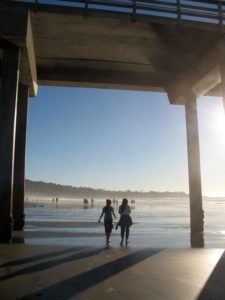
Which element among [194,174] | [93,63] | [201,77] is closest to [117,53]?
[93,63]

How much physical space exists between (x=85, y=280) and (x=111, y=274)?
63 cm

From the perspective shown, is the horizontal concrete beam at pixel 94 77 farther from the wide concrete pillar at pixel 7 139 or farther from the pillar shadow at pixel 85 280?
the pillar shadow at pixel 85 280

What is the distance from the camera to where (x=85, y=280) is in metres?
4.96

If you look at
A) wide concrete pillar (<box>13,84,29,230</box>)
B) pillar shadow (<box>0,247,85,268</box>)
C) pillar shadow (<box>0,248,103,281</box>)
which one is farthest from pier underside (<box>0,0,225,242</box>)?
pillar shadow (<box>0,248,103,281</box>)

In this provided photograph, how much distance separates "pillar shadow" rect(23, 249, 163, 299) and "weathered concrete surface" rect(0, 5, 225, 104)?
28.8 ft

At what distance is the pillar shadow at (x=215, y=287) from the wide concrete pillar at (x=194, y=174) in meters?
8.31

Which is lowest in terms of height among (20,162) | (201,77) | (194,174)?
(194,174)

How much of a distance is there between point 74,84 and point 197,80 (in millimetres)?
6742

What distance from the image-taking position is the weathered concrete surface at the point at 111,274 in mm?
4266

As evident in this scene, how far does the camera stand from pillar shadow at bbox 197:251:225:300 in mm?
4133

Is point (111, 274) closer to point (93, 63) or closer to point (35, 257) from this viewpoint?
point (35, 257)

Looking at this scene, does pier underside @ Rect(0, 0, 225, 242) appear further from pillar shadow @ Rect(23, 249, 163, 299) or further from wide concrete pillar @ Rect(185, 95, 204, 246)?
pillar shadow @ Rect(23, 249, 163, 299)

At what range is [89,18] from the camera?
1070 cm

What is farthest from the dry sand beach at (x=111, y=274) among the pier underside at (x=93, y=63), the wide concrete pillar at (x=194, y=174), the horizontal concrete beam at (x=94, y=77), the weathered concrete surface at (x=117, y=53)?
the horizontal concrete beam at (x=94, y=77)
